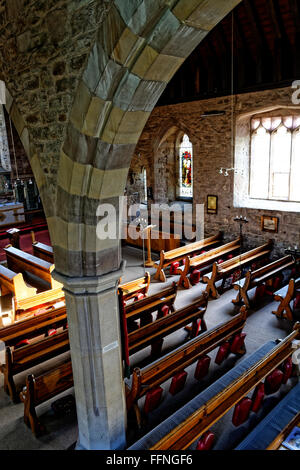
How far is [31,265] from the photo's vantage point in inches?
406

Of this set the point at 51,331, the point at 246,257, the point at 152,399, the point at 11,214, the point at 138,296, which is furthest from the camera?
the point at 11,214

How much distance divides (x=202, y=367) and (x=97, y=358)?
258cm

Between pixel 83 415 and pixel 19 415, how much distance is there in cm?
177

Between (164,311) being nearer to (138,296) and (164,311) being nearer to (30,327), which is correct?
(138,296)

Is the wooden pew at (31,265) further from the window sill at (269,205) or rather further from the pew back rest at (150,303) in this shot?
the window sill at (269,205)

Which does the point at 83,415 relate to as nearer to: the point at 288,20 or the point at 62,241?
the point at 62,241

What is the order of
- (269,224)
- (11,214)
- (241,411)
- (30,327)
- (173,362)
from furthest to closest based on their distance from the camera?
(11,214), (269,224), (30,327), (173,362), (241,411)

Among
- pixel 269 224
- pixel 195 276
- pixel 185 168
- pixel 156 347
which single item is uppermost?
pixel 185 168

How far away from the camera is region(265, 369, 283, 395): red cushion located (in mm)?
5582

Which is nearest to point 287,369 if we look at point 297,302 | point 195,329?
point 195,329

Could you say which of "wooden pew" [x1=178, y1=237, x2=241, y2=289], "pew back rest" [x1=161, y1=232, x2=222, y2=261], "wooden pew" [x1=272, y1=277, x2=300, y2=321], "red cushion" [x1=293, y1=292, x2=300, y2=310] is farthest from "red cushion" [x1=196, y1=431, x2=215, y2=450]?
"pew back rest" [x1=161, y1=232, x2=222, y2=261]

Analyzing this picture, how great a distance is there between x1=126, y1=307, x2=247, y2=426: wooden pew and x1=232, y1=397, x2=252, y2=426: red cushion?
107cm

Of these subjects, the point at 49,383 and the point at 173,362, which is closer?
the point at 49,383

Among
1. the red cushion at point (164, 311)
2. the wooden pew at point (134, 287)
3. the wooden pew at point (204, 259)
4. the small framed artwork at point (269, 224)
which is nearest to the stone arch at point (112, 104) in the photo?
the red cushion at point (164, 311)
